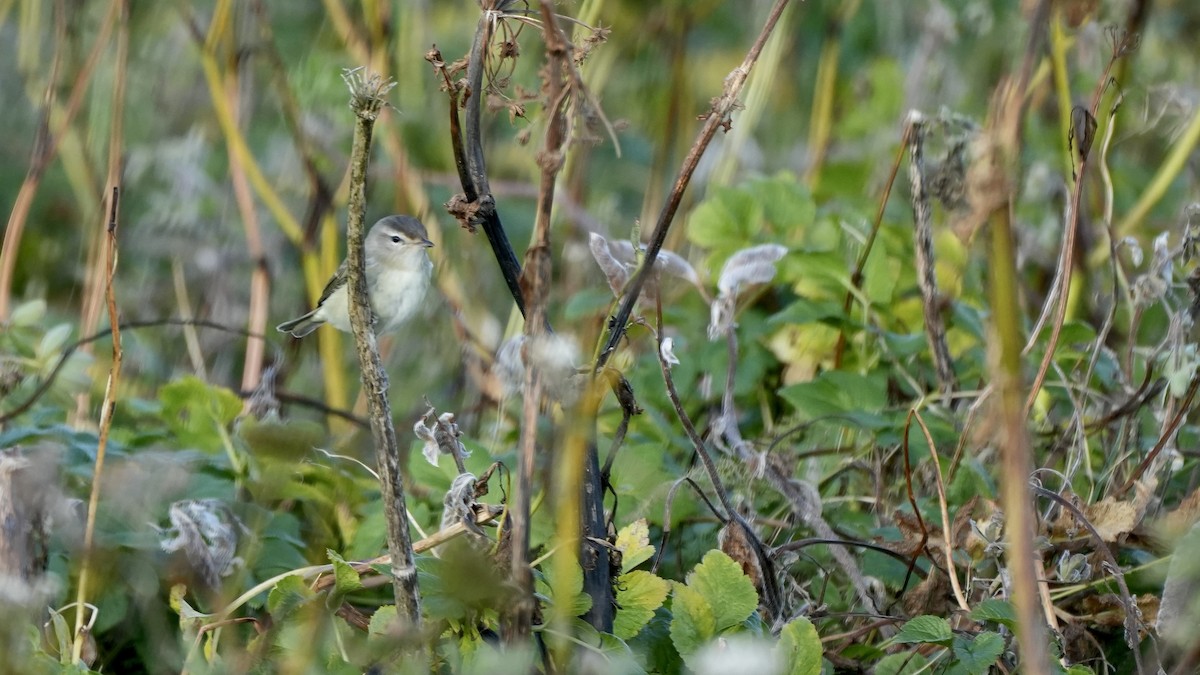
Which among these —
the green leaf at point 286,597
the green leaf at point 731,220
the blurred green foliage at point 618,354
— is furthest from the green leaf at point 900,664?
the green leaf at point 731,220

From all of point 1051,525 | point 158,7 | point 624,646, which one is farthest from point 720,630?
point 158,7

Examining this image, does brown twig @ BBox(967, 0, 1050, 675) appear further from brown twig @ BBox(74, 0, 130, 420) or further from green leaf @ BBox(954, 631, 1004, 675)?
brown twig @ BBox(74, 0, 130, 420)

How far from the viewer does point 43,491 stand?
4.84 feet

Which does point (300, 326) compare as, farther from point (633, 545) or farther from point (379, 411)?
point (379, 411)

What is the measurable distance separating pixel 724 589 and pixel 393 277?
157 cm

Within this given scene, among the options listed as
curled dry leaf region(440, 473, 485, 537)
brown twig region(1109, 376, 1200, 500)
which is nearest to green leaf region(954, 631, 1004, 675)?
brown twig region(1109, 376, 1200, 500)

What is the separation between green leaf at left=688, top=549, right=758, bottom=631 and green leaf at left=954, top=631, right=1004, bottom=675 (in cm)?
22

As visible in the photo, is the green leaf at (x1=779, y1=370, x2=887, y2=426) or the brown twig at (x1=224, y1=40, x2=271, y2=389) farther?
the brown twig at (x1=224, y1=40, x2=271, y2=389)

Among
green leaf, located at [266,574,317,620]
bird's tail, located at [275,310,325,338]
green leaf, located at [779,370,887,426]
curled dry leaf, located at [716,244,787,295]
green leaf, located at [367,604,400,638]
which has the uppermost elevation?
curled dry leaf, located at [716,244,787,295]

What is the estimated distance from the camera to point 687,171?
121 cm

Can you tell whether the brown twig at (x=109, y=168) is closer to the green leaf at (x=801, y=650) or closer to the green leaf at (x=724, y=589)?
the green leaf at (x=724, y=589)

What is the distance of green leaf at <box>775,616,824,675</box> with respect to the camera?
1.29 m

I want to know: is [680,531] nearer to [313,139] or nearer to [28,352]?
[28,352]

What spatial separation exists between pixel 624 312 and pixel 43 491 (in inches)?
29.1
